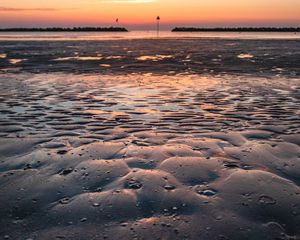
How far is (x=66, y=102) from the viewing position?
1161 centimetres

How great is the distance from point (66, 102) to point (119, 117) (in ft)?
9.84

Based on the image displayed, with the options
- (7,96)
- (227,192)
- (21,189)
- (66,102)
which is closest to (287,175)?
(227,192)

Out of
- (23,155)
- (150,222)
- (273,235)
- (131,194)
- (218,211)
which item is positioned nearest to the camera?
(273,235)

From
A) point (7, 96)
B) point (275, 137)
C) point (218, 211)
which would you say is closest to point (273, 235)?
point (218, 211)

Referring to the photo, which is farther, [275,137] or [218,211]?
[275,137]

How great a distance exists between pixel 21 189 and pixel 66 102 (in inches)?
270

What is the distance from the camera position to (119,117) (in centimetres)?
948

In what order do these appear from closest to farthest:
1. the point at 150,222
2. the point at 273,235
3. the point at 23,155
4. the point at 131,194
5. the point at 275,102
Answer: the point at 273,235, the point at 150,222, the point at 131,194, the point at 23,155, the point at 275,102

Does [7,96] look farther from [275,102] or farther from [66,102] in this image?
[275,102]

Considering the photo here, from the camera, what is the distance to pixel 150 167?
228 inches

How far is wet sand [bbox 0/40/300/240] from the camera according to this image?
159 inches

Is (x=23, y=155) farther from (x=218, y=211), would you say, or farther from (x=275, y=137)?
(x=275, y=137)

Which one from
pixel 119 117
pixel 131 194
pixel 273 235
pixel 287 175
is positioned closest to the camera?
pixel 273 235

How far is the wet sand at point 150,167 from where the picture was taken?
4043mm
